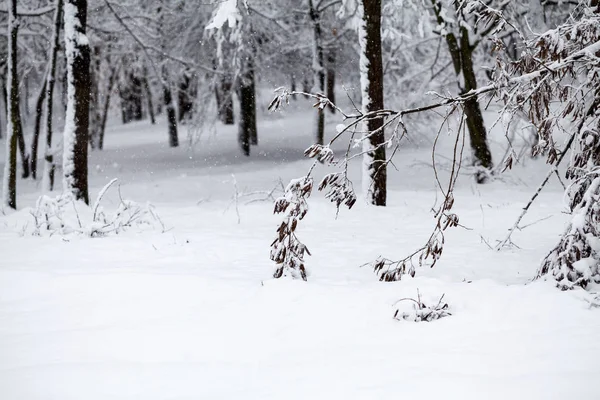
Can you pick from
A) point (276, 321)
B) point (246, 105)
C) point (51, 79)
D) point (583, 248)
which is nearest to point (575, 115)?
point (583, 248)

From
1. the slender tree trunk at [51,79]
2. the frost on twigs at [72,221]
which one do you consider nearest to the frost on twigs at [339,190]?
the frost on twigs at [72,221]

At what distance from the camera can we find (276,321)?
3758 millimetres

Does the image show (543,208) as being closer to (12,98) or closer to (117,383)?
(117,383)

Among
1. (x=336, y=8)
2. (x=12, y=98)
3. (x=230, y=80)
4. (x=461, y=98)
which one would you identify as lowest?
(x=461, y=98)

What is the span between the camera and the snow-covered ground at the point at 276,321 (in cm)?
285

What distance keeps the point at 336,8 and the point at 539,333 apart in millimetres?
17459

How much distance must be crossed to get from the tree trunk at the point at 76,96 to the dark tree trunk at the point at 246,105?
31.2ft

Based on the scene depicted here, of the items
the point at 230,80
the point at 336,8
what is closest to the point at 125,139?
the point at 230,80

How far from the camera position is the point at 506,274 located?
4.97 m

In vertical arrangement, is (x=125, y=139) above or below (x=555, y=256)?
above

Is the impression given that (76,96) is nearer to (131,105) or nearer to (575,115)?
(575,115)

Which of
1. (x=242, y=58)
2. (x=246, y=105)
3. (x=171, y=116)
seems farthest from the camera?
(x=171, y=116)

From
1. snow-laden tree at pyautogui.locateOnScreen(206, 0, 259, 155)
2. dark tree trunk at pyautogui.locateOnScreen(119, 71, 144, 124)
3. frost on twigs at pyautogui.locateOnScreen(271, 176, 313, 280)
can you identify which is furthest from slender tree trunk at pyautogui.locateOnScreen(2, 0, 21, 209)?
dark tree trunk at pyautogui.locateOnScreen(119, 71, 144, 124)

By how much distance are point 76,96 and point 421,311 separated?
7.53 meters
